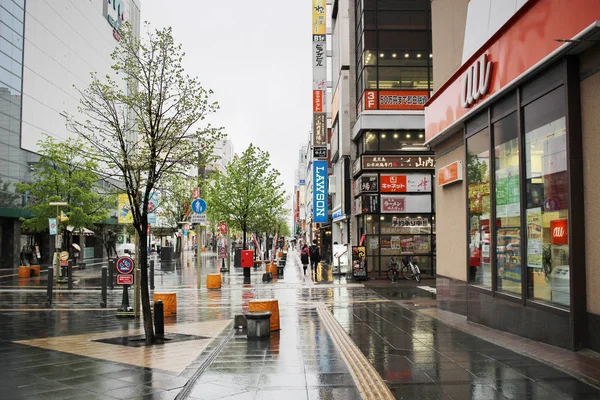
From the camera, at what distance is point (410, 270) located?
2872 cm

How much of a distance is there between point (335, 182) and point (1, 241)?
29020mm

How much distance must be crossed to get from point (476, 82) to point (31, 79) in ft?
154

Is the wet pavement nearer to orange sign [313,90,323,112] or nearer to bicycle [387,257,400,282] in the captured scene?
bicycle [387,257,400,282]

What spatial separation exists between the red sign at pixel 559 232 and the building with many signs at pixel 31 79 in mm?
34434

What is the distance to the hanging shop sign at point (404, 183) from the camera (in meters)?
30.7

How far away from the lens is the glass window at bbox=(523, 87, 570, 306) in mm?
9094

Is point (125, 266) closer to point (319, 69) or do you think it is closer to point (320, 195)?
point (320, 195)

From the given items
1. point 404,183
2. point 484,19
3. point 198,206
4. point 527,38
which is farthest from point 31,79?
point 527,38

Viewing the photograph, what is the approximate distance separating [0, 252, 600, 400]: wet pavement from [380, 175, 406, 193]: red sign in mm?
14889

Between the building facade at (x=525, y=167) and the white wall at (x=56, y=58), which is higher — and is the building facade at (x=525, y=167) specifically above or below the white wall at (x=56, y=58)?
below

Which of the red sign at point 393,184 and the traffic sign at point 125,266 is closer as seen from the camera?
the traffic sign at point 125,266

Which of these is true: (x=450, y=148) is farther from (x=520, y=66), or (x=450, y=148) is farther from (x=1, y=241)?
(x=1, y=241)

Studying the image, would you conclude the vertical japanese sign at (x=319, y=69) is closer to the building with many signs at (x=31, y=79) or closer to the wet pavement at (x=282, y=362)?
the building with many signs at (x=31, y=79)

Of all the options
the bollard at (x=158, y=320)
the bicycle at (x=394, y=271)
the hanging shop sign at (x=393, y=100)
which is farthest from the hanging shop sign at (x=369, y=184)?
the bollard at (x=158, y=320)
